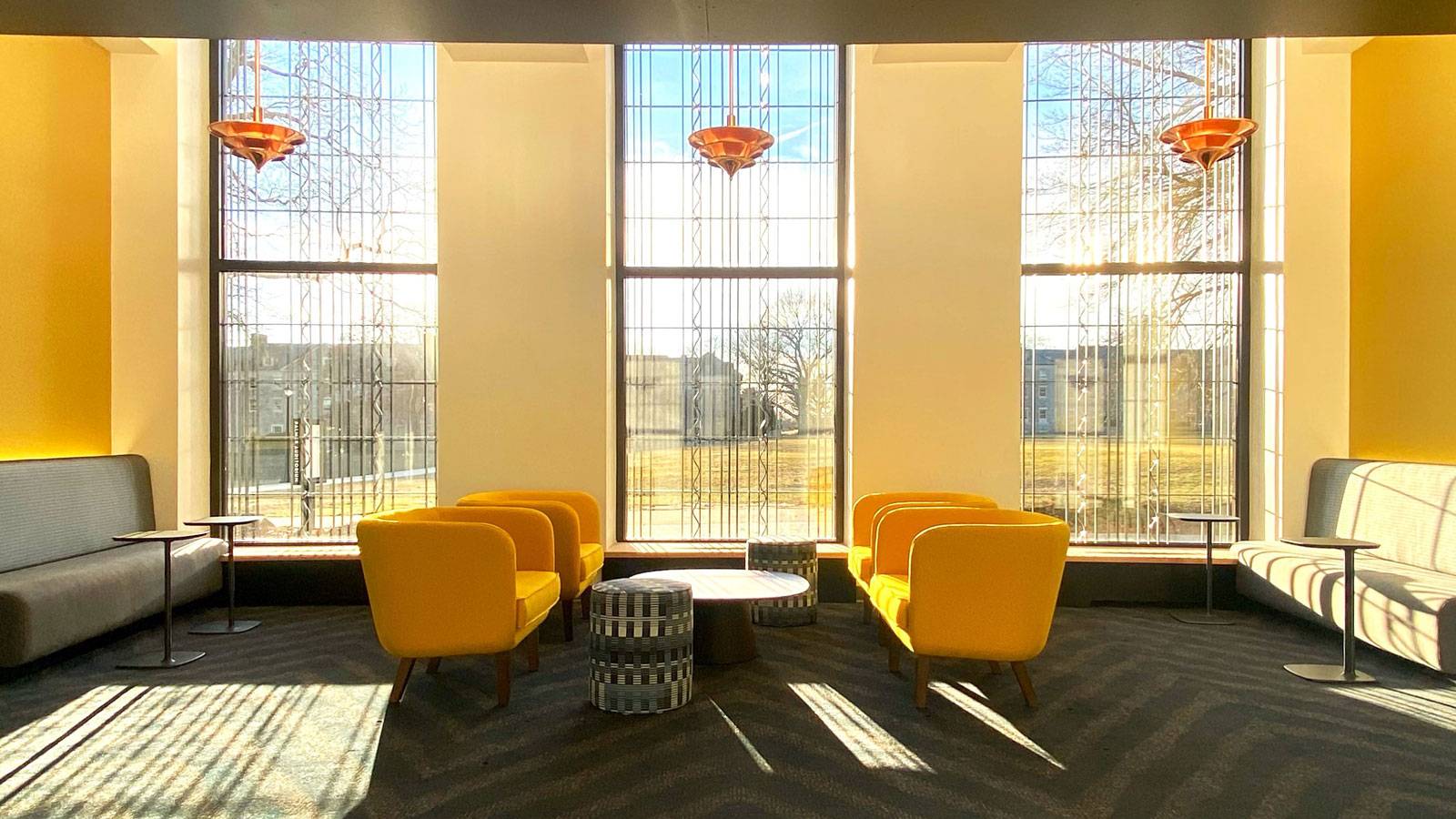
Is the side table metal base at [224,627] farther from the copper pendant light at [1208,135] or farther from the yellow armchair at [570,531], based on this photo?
the copper pendant light at [1208,135]

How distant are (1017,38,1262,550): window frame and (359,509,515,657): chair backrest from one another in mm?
4627

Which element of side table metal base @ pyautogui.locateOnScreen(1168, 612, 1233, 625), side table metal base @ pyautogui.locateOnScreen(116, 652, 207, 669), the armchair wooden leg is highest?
the armchair wooden leg

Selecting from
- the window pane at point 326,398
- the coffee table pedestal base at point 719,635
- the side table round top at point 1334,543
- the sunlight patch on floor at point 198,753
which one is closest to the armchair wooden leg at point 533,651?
the sunlight patch on floor at point 198,753

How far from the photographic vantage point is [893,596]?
4.51 metres

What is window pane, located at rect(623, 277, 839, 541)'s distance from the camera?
23.7ft

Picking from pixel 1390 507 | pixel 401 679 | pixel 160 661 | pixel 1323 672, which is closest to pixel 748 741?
pixel 401 679

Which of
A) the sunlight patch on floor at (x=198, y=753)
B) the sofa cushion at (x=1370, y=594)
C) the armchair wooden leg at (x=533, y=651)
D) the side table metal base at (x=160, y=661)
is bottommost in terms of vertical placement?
the side table metal base at (x=160, y=661)

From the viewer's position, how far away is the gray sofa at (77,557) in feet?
15.1

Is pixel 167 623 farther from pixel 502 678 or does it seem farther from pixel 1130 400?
pixel 1130 400

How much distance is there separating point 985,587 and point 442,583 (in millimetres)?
2566

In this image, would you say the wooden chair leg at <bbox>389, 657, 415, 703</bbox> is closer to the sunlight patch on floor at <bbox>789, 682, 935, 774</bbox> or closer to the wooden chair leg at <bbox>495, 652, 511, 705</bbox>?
the wooden chair leg at <bbox>495, 652, 511, 705</bbox>

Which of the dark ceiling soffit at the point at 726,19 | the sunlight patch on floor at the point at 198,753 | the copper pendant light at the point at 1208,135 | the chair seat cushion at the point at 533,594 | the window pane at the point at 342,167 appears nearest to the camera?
the sunlight patch on floor at the point at 198,753

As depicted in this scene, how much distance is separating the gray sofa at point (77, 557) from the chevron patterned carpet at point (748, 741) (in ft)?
0.93

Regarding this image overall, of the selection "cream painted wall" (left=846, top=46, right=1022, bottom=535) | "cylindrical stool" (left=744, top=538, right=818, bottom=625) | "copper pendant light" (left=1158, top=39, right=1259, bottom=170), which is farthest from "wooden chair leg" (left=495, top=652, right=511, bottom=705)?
"copper pendant light" (left=1158, top=39, right=1259, bottom=170)
